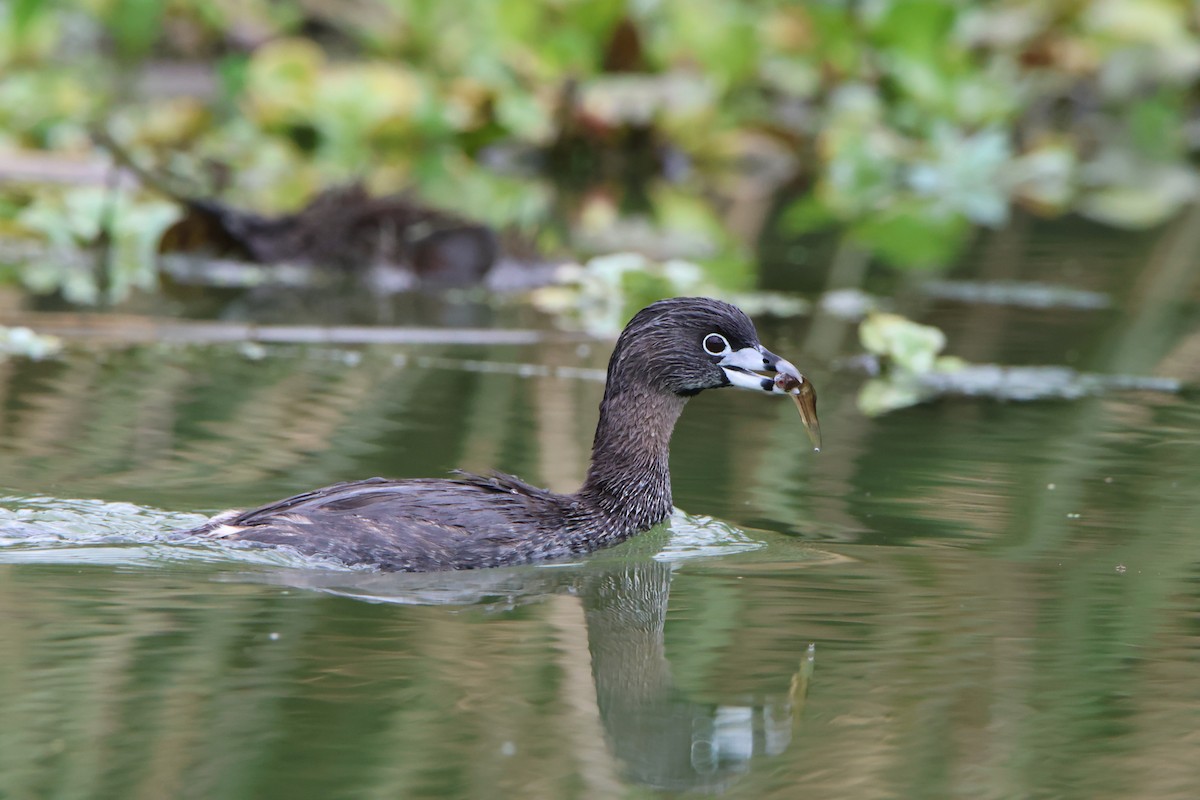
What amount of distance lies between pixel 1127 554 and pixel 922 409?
2564mm

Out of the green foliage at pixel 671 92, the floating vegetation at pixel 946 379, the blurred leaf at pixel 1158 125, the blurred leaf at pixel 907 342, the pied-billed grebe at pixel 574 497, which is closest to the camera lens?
the pied-billed grebe at pixel 574 497

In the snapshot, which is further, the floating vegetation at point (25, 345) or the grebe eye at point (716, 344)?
the floating vegetation at point (25, 345)

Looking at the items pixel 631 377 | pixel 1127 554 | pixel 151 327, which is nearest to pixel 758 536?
pixel 631 377

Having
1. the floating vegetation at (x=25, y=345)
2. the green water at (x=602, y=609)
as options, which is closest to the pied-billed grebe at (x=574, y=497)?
the green water at (x=602, y=609)

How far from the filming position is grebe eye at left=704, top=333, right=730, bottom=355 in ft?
22.0

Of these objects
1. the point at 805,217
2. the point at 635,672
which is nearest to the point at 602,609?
the point at 635,672

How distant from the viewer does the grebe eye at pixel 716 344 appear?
22.0ft

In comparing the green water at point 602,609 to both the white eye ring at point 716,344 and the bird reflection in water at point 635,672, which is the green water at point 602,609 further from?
the white eye ring at point 716,344

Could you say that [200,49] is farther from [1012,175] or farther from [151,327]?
[151,327]

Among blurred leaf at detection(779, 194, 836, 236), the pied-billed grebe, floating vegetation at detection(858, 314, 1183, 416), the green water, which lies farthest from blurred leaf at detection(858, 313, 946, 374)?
blurred leaf at detection(779, 194, 836, 236)

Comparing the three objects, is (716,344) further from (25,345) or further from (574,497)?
(25,345)

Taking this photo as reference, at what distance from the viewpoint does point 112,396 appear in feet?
27.6

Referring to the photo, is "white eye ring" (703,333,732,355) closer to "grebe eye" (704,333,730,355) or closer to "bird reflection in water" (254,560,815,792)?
"grebe eye" (704,333,730,355)

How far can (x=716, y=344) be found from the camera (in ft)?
22.1
